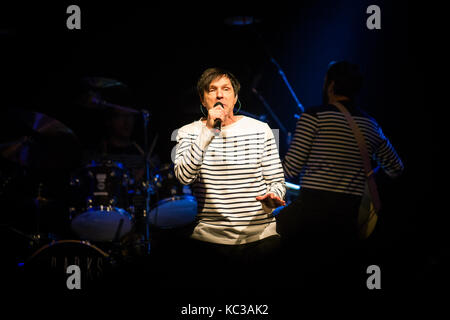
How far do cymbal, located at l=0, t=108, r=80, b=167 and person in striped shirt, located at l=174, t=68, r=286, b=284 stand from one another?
256cm

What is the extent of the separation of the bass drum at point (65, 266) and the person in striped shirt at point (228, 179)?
6.17ft

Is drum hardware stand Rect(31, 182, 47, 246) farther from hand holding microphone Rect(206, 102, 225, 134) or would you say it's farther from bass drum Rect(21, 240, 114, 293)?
hand holding microphone Rect(206, 102, 225, 134)

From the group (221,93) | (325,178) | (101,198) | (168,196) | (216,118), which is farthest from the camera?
(168,196)

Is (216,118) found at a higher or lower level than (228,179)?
higher

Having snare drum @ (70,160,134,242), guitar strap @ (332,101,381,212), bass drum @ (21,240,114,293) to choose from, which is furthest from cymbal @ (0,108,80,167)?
guitar strap @ (332,101,381,212)

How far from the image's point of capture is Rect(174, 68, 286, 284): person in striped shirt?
1.92 metres

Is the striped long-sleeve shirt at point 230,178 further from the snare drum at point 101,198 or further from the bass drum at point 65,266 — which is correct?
the snare drum at point 101,198

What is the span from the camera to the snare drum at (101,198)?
414 cm

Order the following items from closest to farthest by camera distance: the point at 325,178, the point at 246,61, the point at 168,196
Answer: the point at 325,178, the point at 168,196, the point at 246,61

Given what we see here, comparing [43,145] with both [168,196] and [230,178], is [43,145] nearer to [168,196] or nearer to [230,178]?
[168,196]

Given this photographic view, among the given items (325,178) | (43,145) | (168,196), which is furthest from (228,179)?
(43,145)

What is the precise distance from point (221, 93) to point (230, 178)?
1.74ft

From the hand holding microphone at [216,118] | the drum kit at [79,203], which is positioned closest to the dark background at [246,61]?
the drum kit at [79,203]

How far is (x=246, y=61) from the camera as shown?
16.6 ft
